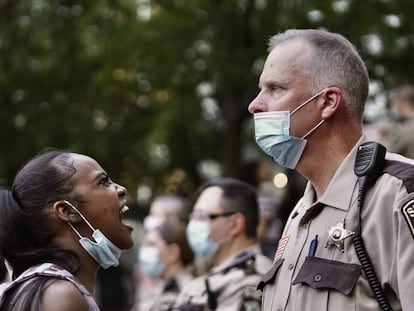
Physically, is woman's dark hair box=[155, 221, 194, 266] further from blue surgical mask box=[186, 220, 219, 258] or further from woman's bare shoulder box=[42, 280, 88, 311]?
woman's bare shoulder box=[42, 280, 88, 311]

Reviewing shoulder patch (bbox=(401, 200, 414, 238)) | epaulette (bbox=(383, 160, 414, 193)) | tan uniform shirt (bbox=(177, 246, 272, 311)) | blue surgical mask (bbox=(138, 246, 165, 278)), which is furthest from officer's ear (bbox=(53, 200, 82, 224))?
blue surgical mask (bbox=(138, 246, 165, 278))

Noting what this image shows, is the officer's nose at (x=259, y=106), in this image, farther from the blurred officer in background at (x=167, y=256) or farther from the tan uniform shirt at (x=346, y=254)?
the blurred officer in background at (x=167, y=256)

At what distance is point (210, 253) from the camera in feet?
23.3

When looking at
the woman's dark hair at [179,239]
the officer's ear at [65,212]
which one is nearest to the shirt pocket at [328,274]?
the officer's ear at [65,212]

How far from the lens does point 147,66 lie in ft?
37.6

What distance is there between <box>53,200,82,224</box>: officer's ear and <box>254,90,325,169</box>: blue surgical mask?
926 mm

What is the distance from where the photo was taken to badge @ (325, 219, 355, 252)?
3.79 m

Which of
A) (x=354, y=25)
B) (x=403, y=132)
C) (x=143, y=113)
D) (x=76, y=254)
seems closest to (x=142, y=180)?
(x=143, y=113)

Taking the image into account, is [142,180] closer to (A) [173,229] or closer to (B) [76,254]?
(A) [173,229]

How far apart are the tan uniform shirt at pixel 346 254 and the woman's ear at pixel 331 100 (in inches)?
7.3

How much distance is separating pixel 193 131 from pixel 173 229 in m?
3.92

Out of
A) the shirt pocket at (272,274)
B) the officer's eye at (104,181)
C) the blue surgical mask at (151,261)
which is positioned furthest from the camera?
the blue surgical mask at (151,261)

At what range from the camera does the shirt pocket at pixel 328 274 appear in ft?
12.1

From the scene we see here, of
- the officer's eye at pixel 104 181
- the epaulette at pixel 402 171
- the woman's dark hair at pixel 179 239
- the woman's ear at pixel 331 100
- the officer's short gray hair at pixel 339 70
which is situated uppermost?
the officer's short gray hair at pixel 339 70
